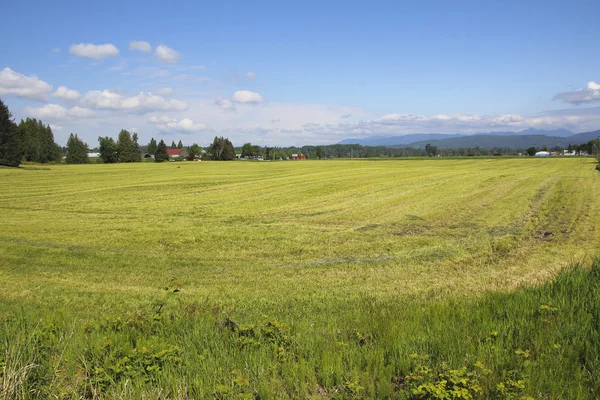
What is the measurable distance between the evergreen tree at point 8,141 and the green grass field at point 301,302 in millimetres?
60511

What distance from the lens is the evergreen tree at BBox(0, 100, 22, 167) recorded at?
7000 cm

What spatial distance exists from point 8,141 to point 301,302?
266 feet

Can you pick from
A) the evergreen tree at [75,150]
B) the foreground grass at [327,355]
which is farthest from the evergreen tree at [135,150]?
the foreground grass at [327,355]

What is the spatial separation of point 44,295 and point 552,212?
20.8m

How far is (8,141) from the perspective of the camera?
7075 centimetres

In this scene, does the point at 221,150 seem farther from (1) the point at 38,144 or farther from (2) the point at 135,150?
(1) the point at 38,144

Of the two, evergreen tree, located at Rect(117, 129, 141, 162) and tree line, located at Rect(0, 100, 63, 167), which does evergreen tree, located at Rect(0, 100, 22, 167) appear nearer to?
tree line, located at Rect(0, 100, 63, 167)

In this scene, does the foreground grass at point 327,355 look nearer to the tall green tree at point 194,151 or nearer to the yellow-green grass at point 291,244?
the yellow-green grass at point 291,244

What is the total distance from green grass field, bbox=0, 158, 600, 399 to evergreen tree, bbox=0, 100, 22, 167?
6051cm

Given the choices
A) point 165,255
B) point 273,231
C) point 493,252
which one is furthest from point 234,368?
point 273,231

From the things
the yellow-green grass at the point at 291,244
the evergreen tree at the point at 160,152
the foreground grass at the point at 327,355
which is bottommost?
the yellow-green grass at the point at 291,244

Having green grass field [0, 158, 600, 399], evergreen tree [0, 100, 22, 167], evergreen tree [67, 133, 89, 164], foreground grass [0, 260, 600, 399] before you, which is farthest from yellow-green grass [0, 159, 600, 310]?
evergreen tree [67, 133, 89, 164]

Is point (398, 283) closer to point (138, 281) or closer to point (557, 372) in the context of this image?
point (557, 372)

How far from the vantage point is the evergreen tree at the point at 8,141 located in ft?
230
